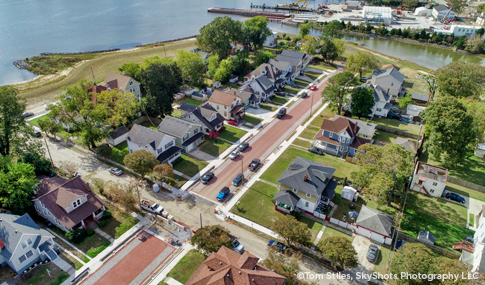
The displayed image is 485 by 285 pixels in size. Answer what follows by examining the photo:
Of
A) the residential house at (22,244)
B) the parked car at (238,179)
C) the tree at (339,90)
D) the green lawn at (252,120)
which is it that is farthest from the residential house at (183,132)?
the tree at (339,90)

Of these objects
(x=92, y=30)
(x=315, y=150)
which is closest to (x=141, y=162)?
(x=315, y=150)

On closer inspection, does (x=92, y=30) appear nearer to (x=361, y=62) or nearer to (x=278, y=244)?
Answer: (x=361, y=62)

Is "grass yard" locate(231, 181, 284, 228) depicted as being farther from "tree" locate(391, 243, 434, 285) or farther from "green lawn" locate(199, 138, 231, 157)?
"tree" locate(391, 243, 434, 285)

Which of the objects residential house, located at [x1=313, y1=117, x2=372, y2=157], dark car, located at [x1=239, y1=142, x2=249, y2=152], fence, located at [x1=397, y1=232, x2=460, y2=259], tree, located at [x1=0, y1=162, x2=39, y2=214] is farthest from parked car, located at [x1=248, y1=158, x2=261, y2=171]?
tree, located at [x1=0, y1=162, x2=39, y2=214]

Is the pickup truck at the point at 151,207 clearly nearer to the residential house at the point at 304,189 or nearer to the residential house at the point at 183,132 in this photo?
the residential house at the point at 183,132

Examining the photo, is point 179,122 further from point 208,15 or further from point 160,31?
point 208,15
